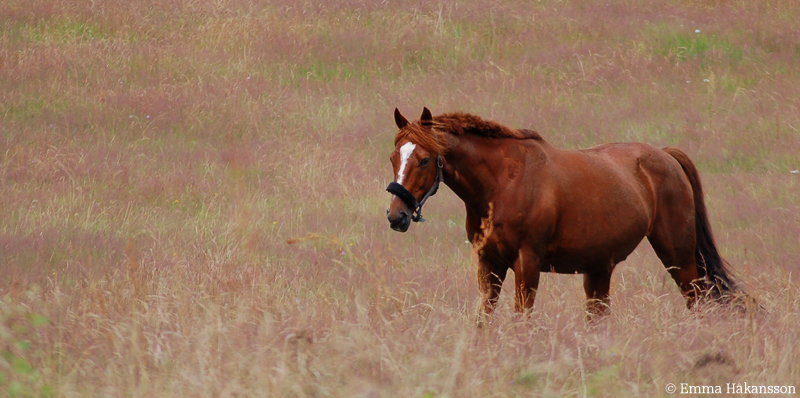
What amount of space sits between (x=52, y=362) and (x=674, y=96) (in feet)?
35.4

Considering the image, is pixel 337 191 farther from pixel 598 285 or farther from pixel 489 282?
pixel 489 282

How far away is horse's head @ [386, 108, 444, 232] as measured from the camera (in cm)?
493

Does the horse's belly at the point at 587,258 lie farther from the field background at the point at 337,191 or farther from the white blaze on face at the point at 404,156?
the white blaze on face at the point at 404,156

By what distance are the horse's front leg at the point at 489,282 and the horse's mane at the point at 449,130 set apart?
0.87 meters

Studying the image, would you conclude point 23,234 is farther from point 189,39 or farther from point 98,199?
point 189,39

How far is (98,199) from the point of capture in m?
9.03

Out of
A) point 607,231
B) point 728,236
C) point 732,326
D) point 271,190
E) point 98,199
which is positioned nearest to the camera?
point 732,326

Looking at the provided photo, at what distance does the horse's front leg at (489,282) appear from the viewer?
5367mm

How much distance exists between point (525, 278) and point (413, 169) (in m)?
1.06

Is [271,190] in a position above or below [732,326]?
below

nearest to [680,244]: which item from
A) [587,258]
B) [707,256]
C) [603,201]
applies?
[707,256]

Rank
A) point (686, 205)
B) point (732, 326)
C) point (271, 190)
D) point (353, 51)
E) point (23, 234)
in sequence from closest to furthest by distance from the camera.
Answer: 1. point (732, 326)
2. point (686, 205)
3. point (23, 234)
4. point (271, 190)
5. point (353, 51)

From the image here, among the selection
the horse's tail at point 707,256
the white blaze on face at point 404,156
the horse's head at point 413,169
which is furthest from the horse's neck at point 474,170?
the horse's tail at point 707,256

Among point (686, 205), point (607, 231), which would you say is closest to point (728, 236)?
point (686, 205)
